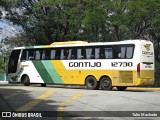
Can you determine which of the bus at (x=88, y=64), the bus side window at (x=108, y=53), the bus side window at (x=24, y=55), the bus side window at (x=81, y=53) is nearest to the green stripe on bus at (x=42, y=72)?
the bus at (x=88, y=64)

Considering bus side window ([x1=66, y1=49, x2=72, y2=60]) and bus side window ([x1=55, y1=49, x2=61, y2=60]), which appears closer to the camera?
bus side window ([x1=66, y1=49, x2=72, y2=60])

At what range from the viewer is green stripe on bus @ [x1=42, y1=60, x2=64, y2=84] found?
2933 cm

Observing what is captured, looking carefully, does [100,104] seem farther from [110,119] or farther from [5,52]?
[5,52]

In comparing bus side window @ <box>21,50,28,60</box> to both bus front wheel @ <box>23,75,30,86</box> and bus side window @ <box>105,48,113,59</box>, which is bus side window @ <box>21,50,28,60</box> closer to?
bus front wheel @ <box>23,75,30,86</box>

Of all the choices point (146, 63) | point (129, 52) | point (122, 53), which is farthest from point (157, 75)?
point (129, 52)

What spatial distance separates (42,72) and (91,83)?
14.8 feet

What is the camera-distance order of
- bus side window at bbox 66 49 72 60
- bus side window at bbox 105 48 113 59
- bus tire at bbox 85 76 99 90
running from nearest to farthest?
1. bus side window at bbox 105 48 113 59
2. bus tire at bbox 85 76 99 90
3. bus side window at bbox 66 49 72 60

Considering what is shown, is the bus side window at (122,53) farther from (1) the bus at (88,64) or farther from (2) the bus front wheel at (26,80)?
(2) the bus front wheel at (26,80)

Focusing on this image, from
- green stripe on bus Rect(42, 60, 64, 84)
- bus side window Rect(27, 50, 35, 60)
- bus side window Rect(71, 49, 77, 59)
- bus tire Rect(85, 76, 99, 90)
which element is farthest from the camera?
bus side window Rect(27, 50, 35, 60)

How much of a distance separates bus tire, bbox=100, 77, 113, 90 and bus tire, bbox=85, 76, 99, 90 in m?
0.40

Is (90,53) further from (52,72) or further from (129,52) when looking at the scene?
(52,72)

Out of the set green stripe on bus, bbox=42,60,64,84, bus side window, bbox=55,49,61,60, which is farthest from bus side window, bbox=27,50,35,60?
bus side window, bbox=55,49,61,60

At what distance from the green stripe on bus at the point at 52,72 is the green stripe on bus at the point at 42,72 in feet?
0.76

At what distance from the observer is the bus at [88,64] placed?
25.4 metres
